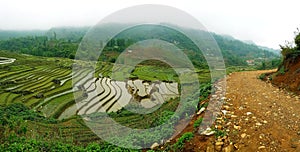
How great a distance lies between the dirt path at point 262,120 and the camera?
15.9 ft

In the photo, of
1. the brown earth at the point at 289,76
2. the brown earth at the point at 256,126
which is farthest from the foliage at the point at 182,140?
the brown earth at the point at 289,76

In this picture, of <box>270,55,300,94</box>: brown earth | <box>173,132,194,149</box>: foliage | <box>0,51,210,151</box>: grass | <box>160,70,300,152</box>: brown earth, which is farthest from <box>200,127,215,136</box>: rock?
<box>270,55,300,94</box>: brown earth

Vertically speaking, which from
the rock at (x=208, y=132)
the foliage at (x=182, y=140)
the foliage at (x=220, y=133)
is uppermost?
the foliage at (x=220, y=133)

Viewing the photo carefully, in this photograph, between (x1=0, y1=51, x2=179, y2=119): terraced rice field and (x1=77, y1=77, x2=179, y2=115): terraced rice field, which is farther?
(x1=0, y1=51, x2=179, y2=119): terraced rice field

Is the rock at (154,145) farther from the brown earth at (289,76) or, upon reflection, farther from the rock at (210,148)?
the brown earth at (289,76)

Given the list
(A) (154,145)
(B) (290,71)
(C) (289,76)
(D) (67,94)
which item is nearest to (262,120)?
(A) (154,145)

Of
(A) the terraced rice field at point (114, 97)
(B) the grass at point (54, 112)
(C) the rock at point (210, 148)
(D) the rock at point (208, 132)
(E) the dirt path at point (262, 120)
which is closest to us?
(E) the dirt path at point (262, 120)

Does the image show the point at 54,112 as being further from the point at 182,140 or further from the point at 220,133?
the point at 220,133

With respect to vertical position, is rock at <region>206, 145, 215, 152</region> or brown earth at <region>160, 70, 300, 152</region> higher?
brown earth at <region>160, 70, 300, 152</region>

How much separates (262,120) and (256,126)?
38 centimetres

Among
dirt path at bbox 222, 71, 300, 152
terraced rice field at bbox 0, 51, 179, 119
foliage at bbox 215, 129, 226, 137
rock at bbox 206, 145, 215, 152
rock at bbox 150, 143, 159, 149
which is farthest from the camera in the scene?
terraced rice field at bbox 0, 51, 179, 119

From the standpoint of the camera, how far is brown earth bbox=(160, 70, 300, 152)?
16.0 ft

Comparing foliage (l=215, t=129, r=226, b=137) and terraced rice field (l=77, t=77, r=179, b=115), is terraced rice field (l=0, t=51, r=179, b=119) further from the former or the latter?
foliage (l=215, t=129, r=226, b=137)

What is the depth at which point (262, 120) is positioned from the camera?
5758 mm
